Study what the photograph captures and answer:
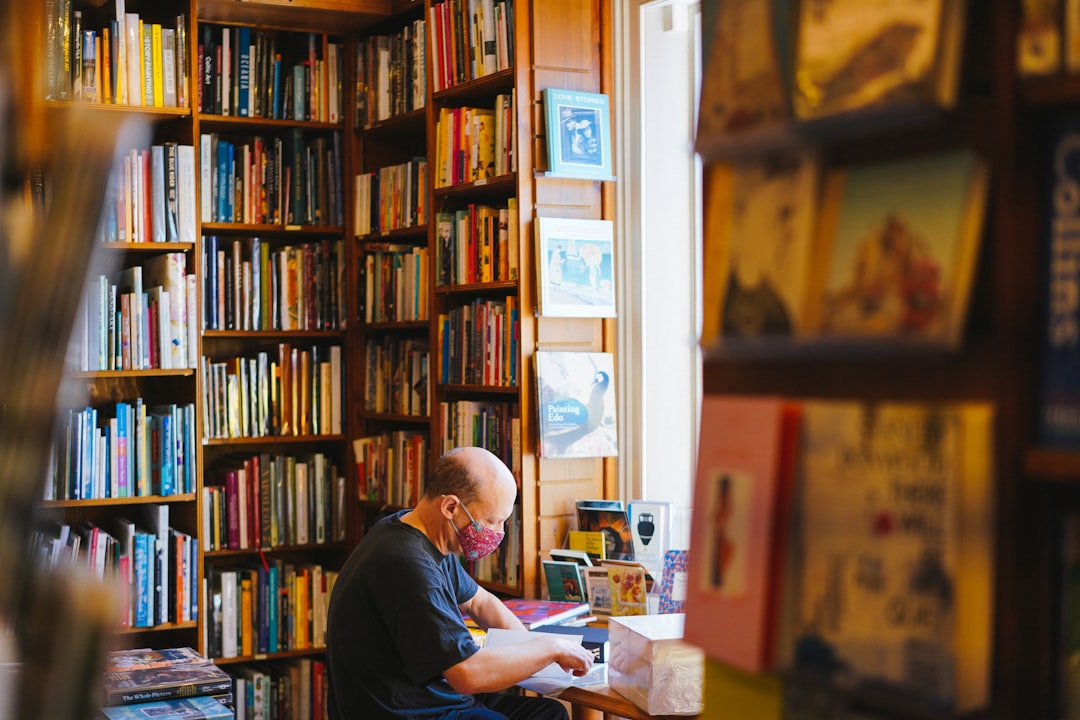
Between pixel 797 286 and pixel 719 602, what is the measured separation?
0.34 m

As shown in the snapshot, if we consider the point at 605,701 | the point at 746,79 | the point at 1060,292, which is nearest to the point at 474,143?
the point at 605,701

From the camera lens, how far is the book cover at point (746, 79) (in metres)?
1.24

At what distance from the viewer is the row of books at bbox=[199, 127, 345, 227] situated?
4719mm

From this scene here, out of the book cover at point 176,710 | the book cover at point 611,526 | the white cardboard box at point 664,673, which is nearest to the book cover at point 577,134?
the book cover at point 611,526

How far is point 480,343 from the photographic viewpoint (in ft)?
13.3

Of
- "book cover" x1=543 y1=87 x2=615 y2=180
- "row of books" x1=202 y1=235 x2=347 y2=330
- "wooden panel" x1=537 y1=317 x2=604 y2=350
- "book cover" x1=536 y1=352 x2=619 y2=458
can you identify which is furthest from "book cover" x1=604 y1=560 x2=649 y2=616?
"row of books" x1=202 y1=235 x2=347 y2=330

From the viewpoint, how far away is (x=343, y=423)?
16.2 feet

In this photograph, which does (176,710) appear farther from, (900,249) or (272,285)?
(900,249)

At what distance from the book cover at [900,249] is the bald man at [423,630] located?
1.99 m

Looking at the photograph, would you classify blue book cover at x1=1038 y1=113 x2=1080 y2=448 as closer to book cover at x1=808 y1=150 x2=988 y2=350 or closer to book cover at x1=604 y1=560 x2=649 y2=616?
book cover at x1=808 y1=150 x2=988 y2=350

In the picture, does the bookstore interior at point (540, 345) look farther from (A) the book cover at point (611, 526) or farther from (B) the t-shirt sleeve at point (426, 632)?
(B) the t-shirt sleeve at point (426, 632)

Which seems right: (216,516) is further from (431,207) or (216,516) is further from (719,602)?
(719,602)

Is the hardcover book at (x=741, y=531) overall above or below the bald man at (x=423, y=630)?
above

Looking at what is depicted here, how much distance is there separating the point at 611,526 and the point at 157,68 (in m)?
2.31
